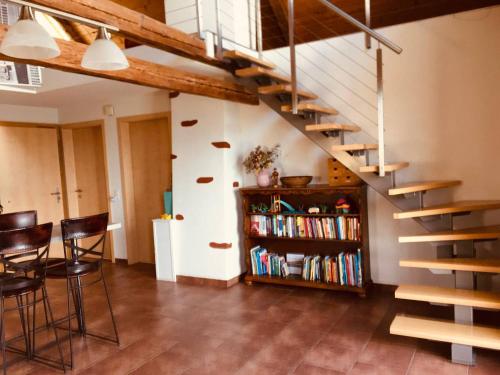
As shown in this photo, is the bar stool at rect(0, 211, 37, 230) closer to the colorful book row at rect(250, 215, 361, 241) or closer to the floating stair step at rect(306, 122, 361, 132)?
the colorful book row at rect(250, 215, 361, 241)

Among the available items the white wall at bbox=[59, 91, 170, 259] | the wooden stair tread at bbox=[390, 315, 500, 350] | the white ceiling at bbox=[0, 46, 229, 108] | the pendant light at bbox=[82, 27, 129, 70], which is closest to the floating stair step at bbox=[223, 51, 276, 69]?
the white ceiling at bbox=[0, 46, 229, 108]

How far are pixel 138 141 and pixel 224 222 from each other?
2001 millimetres

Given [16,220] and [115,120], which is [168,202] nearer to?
[115,120]

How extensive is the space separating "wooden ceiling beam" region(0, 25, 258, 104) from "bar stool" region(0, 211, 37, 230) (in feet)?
5.08

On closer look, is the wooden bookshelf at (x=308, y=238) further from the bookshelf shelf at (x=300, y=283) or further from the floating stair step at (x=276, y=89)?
the floating stair step at (x=276, y=89)

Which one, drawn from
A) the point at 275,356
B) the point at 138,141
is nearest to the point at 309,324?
the point at 275,356

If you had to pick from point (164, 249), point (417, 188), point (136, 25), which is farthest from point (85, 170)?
point (417, 188)

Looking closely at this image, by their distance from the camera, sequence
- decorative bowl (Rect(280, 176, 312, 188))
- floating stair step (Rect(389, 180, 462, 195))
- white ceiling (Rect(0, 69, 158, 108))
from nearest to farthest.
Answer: floating stair step (Rect(389, 180, 462, 195)), decorative bowl (Rect(280, 176, 312, 188)), white ceiling (Rect(0, 69, 158, 108))

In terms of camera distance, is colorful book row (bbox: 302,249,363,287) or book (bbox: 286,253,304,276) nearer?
colorful book row (bbox: 302,249,363,287)

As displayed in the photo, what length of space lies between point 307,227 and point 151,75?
213 centimetres

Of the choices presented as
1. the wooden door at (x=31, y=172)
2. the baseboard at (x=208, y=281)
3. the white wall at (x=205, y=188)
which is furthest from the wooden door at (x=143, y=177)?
the wooden door at (x=31, y=172)

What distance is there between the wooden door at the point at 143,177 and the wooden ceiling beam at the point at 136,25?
2239 mm

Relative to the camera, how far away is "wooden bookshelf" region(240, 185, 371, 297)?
3.76m

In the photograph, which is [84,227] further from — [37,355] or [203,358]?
[203,358]
